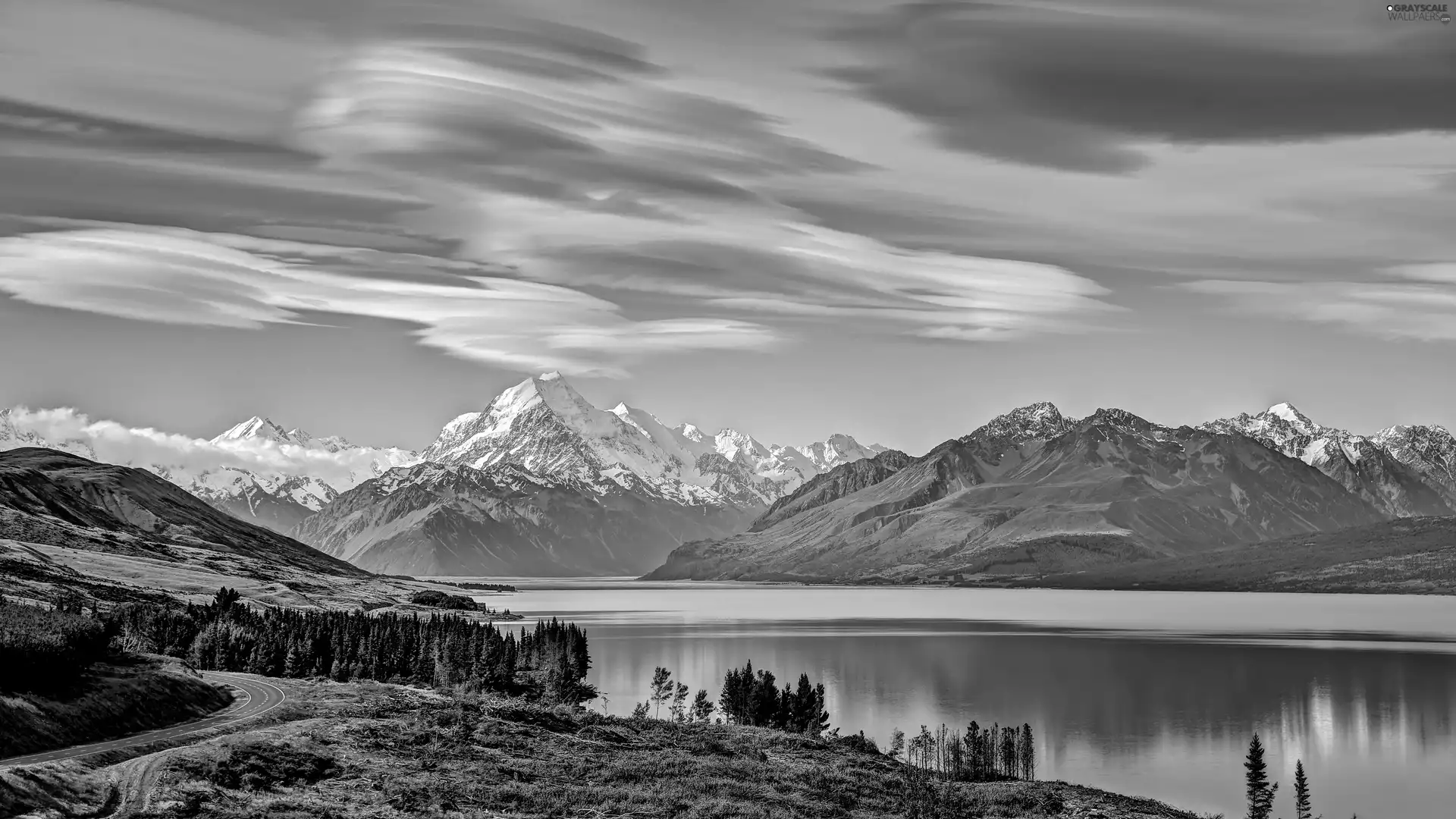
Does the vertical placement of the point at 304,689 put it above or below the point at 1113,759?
above

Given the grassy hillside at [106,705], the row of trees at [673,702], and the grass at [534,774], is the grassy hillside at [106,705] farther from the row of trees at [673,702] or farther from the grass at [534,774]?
the row of trees at [673,702]

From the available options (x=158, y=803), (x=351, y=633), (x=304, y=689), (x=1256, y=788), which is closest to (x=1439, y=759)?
(x=1256, y=788)

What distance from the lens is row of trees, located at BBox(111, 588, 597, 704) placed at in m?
148

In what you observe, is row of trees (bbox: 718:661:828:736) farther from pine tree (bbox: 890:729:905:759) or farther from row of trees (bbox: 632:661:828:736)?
pine tree (bbox: 890:729:905:759)

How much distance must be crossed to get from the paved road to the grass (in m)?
5.52

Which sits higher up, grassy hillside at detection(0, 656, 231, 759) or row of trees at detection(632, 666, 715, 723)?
grassy hillside at detection(0, 656, 231, 759)

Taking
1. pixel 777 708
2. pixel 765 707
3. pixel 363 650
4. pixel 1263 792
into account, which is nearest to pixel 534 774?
pixel 1263 792

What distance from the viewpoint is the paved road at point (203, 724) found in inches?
2704

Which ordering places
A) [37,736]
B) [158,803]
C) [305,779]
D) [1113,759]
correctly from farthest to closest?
1. [1113,759]
2. [37,736]
3. [305,779]
4. [158,803]

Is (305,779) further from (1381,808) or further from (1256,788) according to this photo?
(1381,808)

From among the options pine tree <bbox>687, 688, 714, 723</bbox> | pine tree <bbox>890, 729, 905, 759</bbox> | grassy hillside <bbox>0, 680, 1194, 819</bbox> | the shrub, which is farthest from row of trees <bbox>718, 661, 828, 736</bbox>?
the shrub

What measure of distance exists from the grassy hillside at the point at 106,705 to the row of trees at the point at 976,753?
64046mm

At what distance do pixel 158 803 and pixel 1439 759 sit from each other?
426 feet

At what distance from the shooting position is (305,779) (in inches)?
2640
